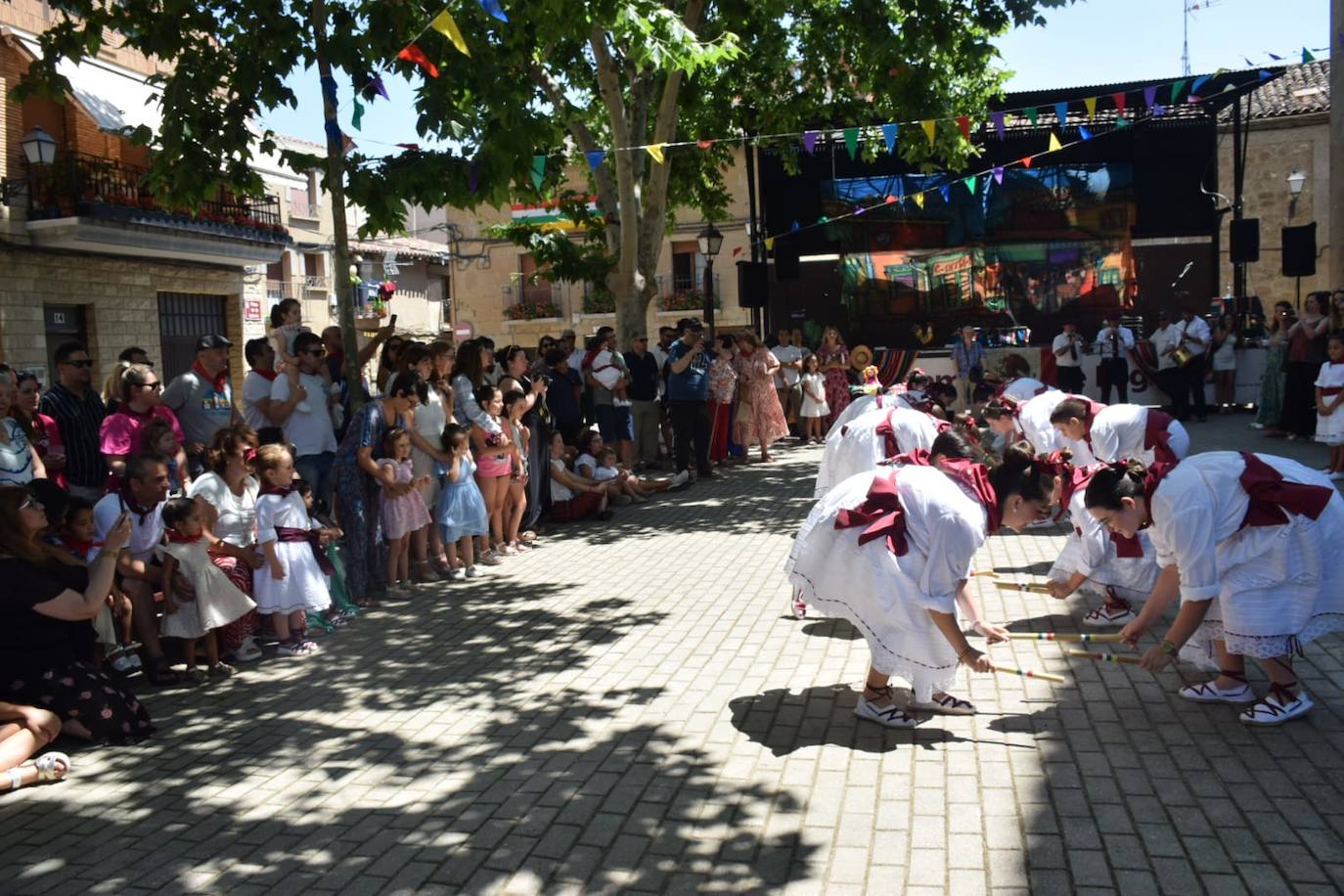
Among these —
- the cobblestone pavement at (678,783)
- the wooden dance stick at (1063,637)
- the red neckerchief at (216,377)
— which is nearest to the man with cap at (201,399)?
the red neckerchief at (216,377)

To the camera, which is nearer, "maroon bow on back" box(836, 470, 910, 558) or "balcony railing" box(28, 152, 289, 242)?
"maroon bow on back" box(836, 470, 910, 558)

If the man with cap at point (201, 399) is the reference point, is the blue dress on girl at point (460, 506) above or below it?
below

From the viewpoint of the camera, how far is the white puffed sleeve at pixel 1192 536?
4773 mm

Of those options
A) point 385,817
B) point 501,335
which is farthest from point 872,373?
point 501,335

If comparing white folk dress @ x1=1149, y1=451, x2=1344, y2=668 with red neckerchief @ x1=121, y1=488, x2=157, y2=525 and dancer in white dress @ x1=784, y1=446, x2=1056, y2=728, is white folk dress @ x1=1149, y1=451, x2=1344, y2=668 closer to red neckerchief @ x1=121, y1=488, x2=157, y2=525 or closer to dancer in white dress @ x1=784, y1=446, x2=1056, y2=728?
dancer in white dress @ x1=784, y1=446, x2=1056, y2=728

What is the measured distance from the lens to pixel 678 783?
4.74 meters

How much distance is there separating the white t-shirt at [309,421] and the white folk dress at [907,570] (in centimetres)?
470

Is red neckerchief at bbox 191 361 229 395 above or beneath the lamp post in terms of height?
beneath

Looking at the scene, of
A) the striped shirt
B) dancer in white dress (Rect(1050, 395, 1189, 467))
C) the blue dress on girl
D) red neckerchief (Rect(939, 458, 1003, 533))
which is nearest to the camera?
red neckerchief (Rect(939, 458, 1003, 533))

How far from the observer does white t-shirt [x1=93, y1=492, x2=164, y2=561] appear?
6336 millimetres

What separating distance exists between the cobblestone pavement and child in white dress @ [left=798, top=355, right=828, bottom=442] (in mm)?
11220

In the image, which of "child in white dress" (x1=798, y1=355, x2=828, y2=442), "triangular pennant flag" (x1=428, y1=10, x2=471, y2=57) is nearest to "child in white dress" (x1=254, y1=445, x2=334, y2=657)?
"triangular pennant flag" (x1=428, y1=10, x2=471, y2=57)

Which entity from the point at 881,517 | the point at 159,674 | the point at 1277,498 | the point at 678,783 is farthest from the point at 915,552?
the point at 159,674

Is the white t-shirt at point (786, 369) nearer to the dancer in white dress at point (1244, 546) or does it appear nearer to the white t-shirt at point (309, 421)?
the white t-shirt at point (309, 421)
